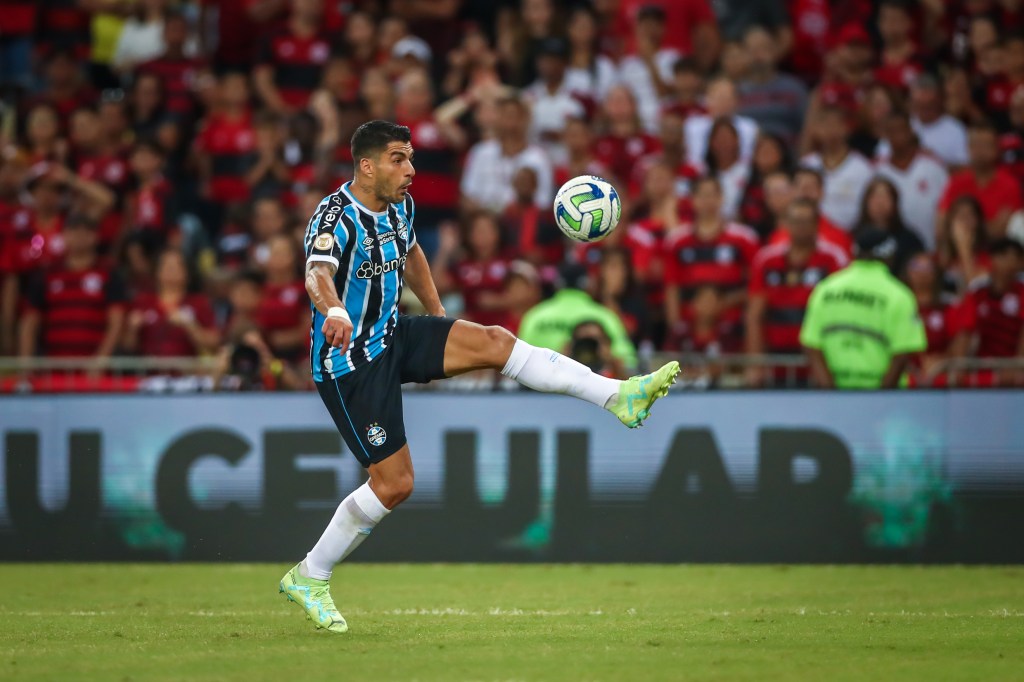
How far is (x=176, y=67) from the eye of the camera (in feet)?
57.8

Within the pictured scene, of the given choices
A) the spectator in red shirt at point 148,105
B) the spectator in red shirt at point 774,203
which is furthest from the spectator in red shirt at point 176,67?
the spectator in red shirt at point 774,203

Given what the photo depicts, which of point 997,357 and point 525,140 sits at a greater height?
point 525,140

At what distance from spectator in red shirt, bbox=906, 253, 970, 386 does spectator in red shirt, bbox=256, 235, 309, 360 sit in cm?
518

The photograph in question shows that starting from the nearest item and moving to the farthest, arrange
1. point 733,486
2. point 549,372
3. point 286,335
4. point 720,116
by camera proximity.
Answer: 1. point 549,372
2. point 733,486
3. point 286,335
4. point 720,116

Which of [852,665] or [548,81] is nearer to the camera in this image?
[852,665]

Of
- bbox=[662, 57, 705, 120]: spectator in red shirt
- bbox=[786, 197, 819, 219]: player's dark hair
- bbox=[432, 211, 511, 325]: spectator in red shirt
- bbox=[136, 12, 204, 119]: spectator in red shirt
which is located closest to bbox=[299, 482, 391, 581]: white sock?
bbox=[432, 211, 511, 325]: spectator in red shirt

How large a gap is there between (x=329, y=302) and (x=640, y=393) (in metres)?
1.62

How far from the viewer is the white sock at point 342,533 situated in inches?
325

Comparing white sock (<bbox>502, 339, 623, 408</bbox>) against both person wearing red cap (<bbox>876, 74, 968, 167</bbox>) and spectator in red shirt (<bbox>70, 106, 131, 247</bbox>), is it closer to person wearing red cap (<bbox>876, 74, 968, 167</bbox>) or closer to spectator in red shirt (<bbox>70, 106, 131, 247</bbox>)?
person wearing red cap (<bbox>876, 74, 968, 167</bbox>)

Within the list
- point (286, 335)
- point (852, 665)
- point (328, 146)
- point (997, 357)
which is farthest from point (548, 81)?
point (852, 665)

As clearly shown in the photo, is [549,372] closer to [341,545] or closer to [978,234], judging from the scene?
[341,545]

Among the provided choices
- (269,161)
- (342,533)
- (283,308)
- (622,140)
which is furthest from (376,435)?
(269,161)

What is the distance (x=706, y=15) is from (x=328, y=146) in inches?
165

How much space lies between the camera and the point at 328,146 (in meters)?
16.0
